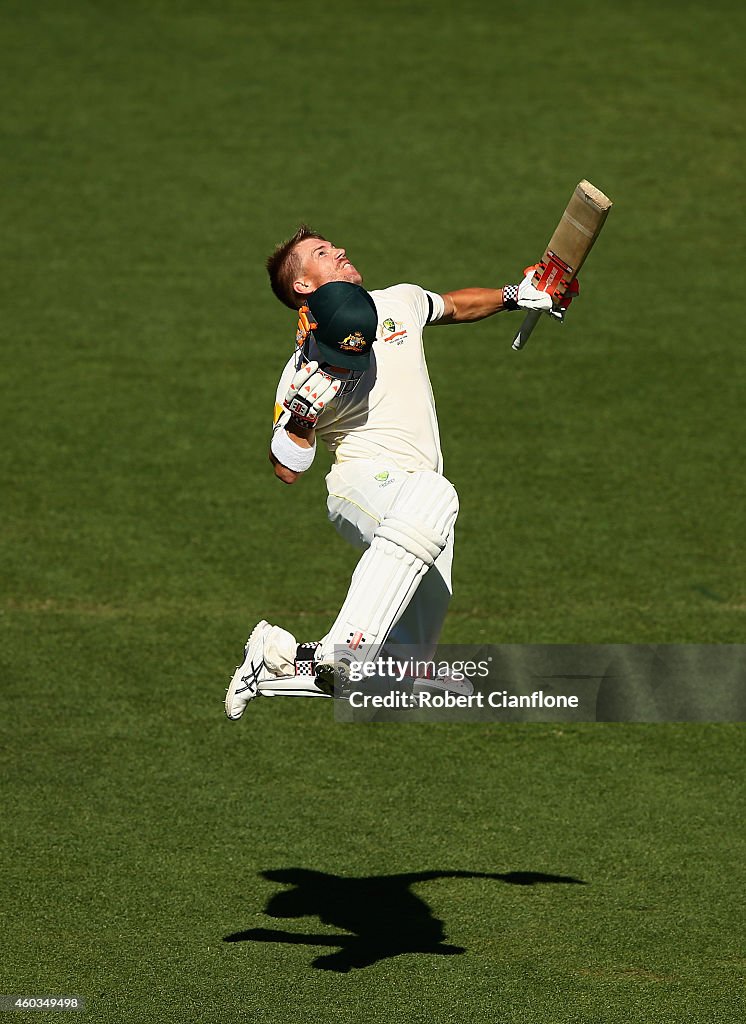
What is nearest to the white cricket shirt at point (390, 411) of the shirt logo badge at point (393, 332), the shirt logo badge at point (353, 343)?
the shirt logo badge at point (393, 332)

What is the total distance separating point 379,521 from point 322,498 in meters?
8.07

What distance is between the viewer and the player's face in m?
8.53

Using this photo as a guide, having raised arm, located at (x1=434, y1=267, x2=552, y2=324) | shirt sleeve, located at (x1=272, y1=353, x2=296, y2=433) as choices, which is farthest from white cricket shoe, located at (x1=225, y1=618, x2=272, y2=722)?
raised arm, located at (x1=434, y1=267, x2=552, y2=324)

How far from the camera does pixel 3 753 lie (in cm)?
1211

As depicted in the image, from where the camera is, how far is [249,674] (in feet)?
28.0

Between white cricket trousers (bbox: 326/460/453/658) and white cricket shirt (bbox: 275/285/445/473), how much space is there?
106mm

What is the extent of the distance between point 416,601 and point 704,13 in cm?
1899

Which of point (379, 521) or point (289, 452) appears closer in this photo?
point (289, 452)

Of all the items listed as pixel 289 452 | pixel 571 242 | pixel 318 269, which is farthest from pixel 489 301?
pixel 289 452

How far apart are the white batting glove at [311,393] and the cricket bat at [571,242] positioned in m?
1.41

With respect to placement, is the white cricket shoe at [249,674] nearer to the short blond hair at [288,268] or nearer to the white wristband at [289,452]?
the white wristband at [289,452]

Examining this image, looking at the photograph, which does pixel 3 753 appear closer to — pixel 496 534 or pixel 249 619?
pixel 249 619

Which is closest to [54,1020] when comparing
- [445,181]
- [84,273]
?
[84,273]

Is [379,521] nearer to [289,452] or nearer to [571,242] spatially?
[289,452]
